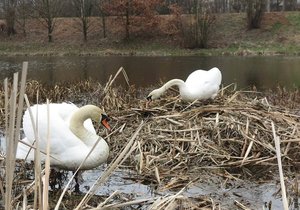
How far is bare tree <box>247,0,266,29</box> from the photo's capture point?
129 feet

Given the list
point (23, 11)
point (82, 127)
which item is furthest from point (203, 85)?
point (23, 11)

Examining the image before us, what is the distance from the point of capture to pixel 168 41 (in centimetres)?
3809

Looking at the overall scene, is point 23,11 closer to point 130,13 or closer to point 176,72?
point 130,13

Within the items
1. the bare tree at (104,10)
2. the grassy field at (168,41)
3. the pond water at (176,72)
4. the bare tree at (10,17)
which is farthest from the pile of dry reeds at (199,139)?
the bare tree at (10,17)

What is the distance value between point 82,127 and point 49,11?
37.3m

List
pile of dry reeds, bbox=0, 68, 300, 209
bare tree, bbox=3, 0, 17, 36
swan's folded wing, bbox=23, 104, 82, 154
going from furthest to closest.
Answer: bare tree, bbox=3, 0, 17, 36, pile of dry reeds, bbox=0, 68, 300, 209, swan's folded wing, bbox=23, 104, 82, 154

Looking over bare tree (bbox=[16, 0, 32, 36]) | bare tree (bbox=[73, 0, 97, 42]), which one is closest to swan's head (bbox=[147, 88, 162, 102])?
bare tree (bbox=[73, 0, 97, 42])

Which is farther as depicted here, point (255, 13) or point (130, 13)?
point (130, 13)

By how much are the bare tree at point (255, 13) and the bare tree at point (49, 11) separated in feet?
53.5

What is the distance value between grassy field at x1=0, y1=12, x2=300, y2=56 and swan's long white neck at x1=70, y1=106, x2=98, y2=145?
28.0m

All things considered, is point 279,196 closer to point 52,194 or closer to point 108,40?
point 52,194

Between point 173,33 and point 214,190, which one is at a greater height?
point 173,33

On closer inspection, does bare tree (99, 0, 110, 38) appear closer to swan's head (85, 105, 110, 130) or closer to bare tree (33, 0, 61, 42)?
bare tree (33, 0, 61, 42)

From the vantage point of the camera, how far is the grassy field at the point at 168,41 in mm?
34562
